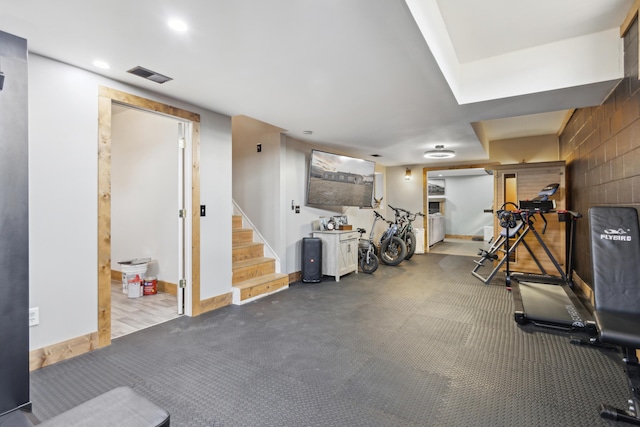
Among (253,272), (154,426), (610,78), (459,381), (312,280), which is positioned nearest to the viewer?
(154,426)

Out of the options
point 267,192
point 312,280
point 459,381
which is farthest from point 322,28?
point 312,280

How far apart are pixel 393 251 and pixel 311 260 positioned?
7.34ft

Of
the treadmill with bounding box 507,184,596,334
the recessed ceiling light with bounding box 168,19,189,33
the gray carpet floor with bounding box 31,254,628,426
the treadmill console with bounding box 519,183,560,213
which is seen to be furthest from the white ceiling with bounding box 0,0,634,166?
the gray carpet floor with bounding box 31,254,628,426

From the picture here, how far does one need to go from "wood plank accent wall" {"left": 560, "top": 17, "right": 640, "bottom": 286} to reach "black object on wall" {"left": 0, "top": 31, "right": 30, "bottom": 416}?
3794 mm

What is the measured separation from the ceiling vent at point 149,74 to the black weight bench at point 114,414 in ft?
7.86

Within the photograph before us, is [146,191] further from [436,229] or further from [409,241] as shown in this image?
[436,229]

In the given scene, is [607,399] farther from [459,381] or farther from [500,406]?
[459,381]

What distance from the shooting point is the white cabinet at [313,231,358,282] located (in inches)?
202

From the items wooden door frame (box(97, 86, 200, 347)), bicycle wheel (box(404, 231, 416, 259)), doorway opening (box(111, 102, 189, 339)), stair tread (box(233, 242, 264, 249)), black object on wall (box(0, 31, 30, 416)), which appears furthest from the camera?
bicycle wheel (box(404, 231, 416, 259))

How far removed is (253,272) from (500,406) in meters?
3.38

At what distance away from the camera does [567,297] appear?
11.9ft

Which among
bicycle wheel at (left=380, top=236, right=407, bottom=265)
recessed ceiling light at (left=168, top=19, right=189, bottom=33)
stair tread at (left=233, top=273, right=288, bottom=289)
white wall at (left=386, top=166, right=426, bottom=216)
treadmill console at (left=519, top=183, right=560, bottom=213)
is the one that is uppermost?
recessed ceiling light at (left=168, top=19, right=189, bottom=33)

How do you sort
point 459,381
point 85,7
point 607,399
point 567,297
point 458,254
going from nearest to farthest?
A: 1. point 85,7
2. point 607,399
3. point 459,381
4. point 567,297
5. point 458,254

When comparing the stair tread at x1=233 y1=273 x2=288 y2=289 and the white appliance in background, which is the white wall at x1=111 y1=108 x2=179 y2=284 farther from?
the white appliance in background
